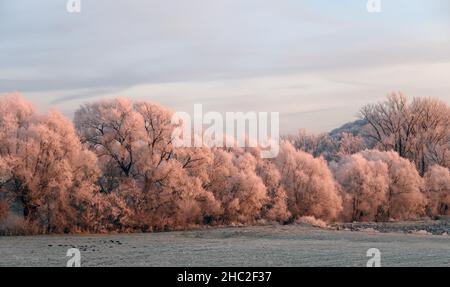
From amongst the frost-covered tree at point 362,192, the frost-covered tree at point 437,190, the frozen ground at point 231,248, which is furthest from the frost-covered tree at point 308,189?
the frost-covered tree at point 437,190

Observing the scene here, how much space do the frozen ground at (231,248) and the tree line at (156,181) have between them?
3.52 m

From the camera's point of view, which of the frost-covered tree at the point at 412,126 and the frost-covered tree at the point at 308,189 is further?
the frost-covered tree at the point at 412,126

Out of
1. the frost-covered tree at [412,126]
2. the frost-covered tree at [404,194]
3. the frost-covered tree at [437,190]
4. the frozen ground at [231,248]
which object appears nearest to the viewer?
the frozen ground at [231,248]

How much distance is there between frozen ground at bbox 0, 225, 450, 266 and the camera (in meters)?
30.4

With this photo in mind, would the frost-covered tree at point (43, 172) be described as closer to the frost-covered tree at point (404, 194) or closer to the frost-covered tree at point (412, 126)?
the frost-covered tree at point (404, 194)

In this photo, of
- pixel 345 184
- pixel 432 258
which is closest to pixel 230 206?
pixel 345 184

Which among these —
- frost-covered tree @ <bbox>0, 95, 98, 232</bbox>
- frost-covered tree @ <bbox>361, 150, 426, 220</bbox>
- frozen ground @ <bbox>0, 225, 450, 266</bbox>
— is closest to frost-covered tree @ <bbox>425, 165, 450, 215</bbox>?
frost-covered tree @ <bbox>361, 150, 426, 220</bbox>

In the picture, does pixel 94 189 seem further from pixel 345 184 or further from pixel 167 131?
pixel 345 184

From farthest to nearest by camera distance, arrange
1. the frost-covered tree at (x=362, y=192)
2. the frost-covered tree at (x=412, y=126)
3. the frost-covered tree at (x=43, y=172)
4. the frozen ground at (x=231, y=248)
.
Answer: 1. the frost-covered tree at (x=412, y=126)
2. the frost-covered tree at (x=362, y=192)
3. the frost-covered tree at (x=43, y=172)
4. the frozen ground at (x=231, y=248)

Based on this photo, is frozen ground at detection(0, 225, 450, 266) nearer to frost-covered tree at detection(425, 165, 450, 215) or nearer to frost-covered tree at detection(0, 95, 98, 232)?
frost-covered tree at detection(0, 95, 98, 232)

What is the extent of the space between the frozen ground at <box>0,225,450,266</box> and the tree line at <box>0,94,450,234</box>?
3.52m

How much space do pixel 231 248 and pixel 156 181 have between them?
17037 millimetres

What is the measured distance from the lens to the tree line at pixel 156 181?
48219 millimetres

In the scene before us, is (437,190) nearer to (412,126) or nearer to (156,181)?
(412,126)
